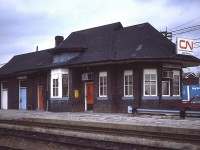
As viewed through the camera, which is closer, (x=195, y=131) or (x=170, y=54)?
(x=195, y=131)

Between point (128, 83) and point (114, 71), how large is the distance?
1423mm

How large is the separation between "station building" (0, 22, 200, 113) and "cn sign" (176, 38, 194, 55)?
1.19 feet

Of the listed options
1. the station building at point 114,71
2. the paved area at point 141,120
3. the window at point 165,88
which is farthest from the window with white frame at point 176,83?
the paved area at point 141,120

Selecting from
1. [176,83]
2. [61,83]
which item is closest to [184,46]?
[176,83]

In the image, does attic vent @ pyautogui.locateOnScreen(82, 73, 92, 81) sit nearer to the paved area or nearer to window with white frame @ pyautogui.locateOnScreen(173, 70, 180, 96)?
the paved area

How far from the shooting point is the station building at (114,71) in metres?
24.4

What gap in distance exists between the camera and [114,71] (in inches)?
1021

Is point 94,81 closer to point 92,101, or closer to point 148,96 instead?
point 92,101

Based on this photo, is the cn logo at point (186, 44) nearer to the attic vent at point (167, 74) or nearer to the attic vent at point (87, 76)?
the attic vent at point (167, 74)

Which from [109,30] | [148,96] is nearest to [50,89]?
[109,30]

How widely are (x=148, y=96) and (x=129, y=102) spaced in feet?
5.04

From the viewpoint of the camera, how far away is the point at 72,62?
2742 cm

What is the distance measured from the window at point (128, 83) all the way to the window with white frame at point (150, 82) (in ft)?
3.60

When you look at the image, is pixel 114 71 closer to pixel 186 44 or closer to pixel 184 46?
pixel 184 46
